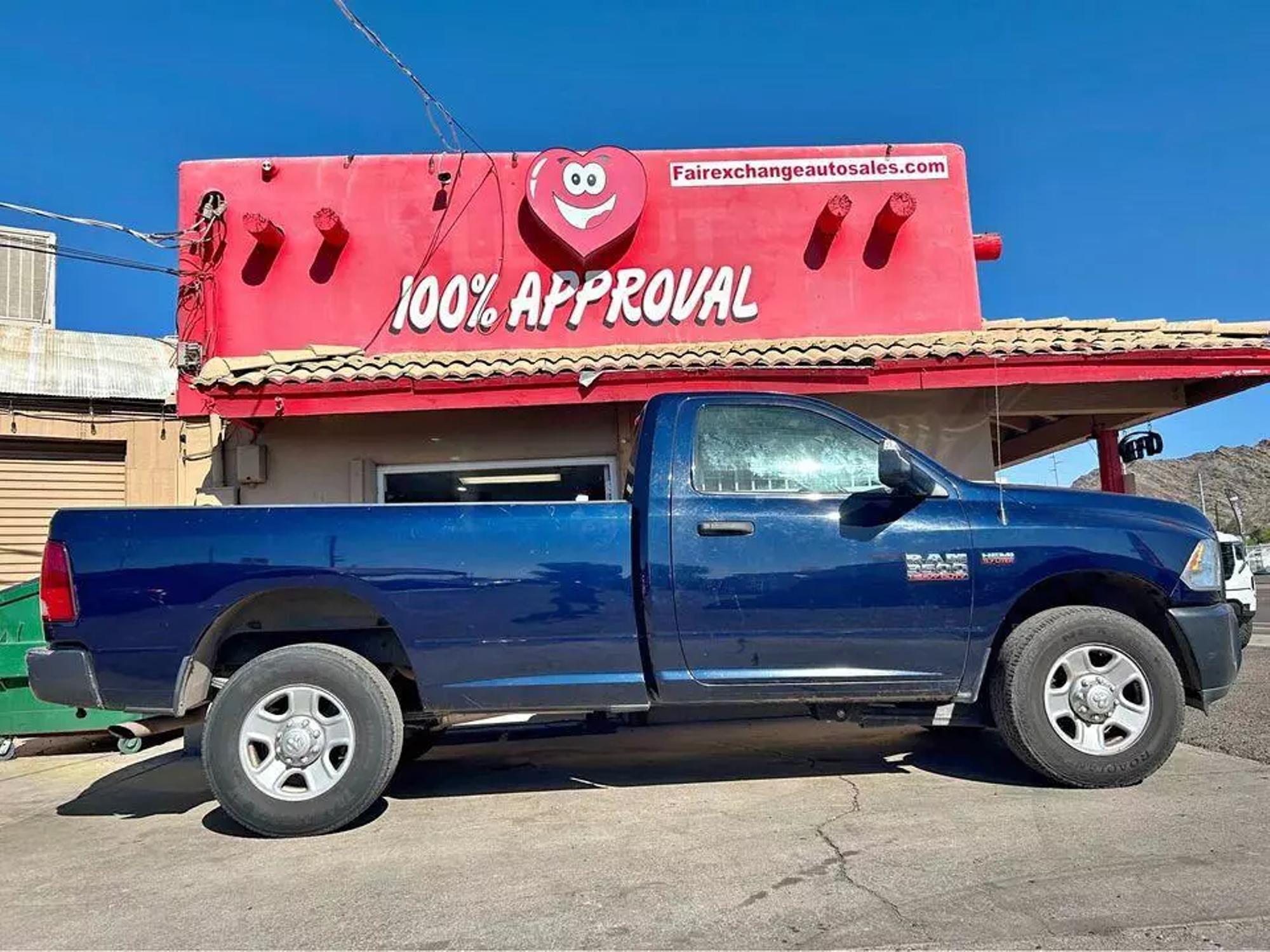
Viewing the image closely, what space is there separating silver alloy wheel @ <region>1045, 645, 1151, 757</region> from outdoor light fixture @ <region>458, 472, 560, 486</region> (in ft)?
15.2

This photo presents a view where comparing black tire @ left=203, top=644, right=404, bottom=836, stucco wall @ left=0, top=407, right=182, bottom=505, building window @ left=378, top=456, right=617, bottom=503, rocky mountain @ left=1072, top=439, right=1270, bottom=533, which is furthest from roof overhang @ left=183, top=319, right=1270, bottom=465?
rocky mountain @ left=1072, top=439, right=1270, bottom=533

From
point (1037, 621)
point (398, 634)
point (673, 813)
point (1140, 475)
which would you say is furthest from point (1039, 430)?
point (1140, 475)

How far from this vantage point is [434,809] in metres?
4.61

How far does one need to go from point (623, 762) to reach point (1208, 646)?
10.6 feet

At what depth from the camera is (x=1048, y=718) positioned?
4340mm

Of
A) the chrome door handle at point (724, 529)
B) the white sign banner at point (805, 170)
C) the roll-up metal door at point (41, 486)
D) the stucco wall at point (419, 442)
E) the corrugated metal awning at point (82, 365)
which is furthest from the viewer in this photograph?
the corrugated metal awning at point (82, 365)

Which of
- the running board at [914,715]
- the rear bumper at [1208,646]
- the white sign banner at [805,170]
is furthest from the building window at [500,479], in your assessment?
the rear bumper at [1208,646]

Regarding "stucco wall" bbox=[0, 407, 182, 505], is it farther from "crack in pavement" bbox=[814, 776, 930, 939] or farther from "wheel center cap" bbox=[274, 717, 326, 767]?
"crack in pavement" bbox=[814, 776, 930, 939]

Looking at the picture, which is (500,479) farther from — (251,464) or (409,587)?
(409,587)

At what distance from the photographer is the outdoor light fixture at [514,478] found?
26.1 feet

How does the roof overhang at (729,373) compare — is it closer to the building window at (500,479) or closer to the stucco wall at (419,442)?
the stucco wall at (419,442)

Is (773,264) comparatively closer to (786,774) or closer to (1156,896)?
(786,774)

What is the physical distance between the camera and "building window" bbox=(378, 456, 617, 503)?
26.0 ft

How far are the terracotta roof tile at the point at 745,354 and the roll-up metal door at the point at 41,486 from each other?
17.1ft
